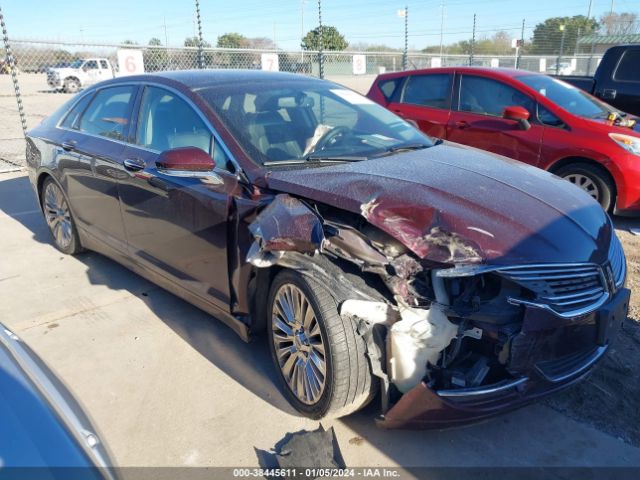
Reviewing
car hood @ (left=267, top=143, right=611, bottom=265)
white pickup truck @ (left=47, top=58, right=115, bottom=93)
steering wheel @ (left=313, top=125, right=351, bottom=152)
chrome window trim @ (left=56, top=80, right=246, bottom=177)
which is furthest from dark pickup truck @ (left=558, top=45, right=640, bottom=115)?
white pickup truck @ (left=47, top=58, right=115, bottom=93)

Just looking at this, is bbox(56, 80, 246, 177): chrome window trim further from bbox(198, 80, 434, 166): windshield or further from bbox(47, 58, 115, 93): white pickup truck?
bbox(47, 58, 115, 93): white pickup truck

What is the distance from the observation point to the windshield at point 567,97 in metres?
6.02

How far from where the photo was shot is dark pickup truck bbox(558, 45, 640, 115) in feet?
24.5

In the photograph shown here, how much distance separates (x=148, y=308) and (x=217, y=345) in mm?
838

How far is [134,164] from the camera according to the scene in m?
3.60

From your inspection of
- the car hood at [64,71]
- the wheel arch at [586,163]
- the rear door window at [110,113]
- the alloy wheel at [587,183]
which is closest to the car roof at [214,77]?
the rear door window at [110,113]

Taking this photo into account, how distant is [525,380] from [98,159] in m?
3.37

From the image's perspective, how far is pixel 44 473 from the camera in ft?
4.71

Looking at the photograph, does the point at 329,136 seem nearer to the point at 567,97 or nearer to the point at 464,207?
the point at 464,207

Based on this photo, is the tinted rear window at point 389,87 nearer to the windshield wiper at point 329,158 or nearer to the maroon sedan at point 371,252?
the maroon sedan at point 371,252

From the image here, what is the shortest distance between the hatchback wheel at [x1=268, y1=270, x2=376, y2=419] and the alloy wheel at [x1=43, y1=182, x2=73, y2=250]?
2964 mm

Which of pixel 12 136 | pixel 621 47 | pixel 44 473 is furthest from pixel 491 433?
pixel 12 136

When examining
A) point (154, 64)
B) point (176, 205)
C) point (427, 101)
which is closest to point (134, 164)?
point (176, 205)

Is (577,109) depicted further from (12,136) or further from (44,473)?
(12,136)
